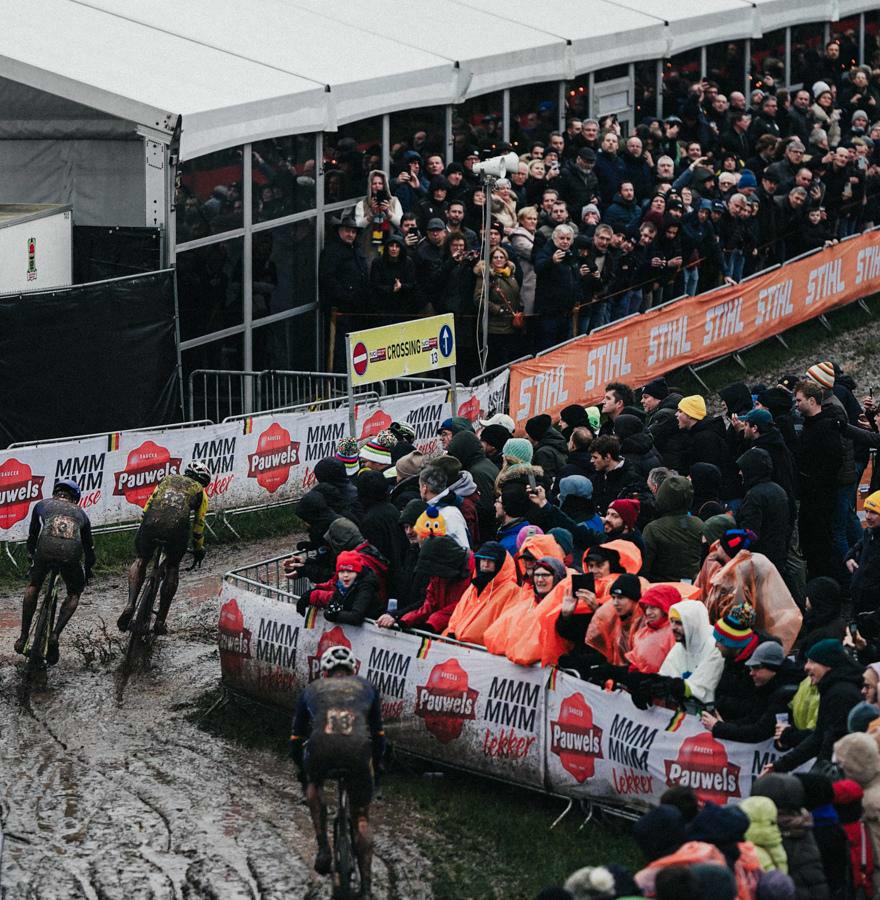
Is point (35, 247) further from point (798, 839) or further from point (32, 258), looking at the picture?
point (798, 839)

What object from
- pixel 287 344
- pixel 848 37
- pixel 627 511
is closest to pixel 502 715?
pixel 627 511

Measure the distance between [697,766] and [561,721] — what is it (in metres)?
1.12

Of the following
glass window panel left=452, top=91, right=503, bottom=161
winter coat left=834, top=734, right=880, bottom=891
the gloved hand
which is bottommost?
winter coat left=834, top=734, right=880, bottom=891

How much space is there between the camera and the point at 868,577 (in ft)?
42.0

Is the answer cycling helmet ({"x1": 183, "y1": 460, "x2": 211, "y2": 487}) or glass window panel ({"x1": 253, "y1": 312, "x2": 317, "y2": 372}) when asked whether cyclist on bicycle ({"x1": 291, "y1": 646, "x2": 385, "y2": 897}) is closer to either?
cycling helmet ({"x1": 183, "y1": 460, "x2": 211, "y2": 487})

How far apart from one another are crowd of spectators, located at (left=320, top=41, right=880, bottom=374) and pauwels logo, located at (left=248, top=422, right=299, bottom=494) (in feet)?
11.3

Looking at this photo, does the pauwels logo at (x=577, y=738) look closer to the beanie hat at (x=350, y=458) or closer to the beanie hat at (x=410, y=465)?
the beanie hat at (x=410, y=465)

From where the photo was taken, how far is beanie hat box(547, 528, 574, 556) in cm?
1295

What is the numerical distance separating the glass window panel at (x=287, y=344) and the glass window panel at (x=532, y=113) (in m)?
5.15

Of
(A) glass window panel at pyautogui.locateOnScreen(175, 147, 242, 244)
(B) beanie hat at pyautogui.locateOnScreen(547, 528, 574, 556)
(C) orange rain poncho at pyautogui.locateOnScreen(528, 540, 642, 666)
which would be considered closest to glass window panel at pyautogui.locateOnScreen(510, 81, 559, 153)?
(A) glass window panel at pyautogui.locateOnScreen(175, 147, 242, 244)

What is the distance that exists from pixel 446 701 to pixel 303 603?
148cm

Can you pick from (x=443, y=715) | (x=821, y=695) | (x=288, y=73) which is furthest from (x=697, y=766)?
(x=288, y=73)

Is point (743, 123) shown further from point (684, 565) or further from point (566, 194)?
point (684, 565)

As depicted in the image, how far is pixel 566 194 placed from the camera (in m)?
24.2
